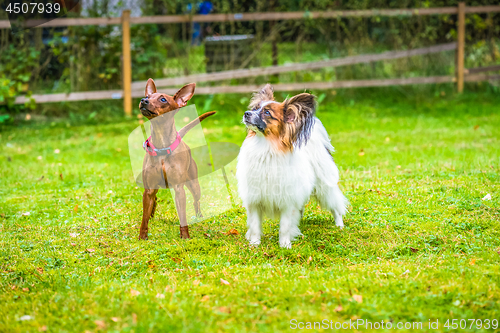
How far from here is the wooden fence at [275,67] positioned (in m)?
9.77

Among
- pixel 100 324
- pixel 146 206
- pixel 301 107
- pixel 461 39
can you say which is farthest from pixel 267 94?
pixel 461 39

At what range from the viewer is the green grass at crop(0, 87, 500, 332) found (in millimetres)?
2857

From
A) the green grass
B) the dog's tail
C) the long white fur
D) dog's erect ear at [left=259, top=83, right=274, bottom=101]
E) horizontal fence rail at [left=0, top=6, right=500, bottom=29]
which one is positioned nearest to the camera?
the green grass

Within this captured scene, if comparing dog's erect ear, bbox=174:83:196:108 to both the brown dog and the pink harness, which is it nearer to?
the brown dog

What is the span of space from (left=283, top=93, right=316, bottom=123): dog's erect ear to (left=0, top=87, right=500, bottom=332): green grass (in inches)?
42.9

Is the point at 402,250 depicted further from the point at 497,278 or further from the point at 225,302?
the point at 225,302

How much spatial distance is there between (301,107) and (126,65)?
6.92m

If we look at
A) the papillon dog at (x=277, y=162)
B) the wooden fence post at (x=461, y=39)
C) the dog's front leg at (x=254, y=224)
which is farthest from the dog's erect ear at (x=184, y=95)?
the wooden fence post at (x=461, y=39)

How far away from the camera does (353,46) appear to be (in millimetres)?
11188

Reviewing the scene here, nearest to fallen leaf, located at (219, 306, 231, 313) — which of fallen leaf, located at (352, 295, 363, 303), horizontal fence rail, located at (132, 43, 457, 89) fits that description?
fallen leaf, located at (352, 295, 363, 303)

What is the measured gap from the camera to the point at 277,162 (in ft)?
12.8

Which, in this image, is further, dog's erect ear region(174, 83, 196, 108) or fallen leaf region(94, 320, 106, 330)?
dog's erect ear region(174, 83, 196, 108)

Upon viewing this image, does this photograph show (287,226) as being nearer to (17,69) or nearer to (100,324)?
(100,324)

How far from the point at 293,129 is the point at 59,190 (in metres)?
3.61
